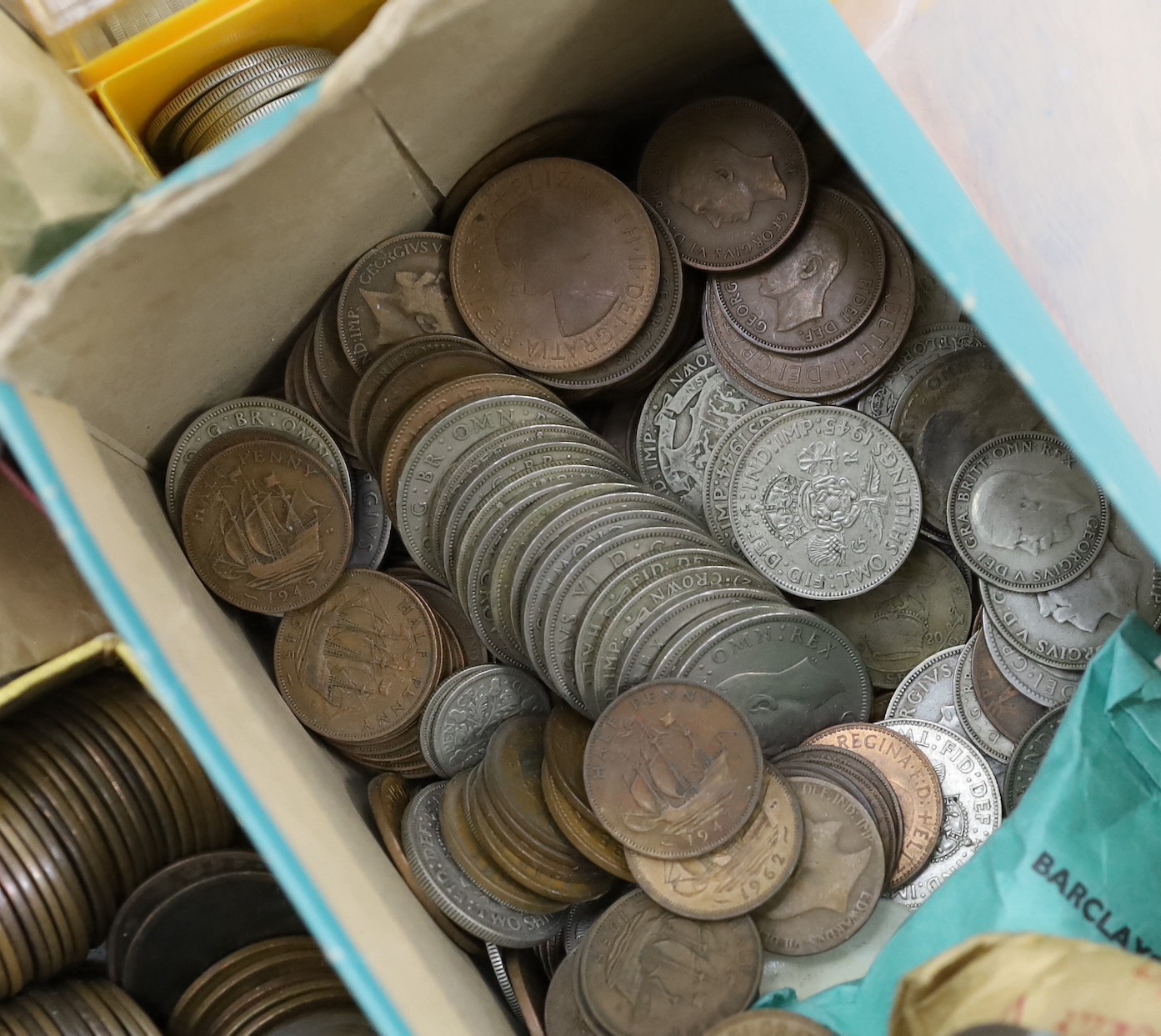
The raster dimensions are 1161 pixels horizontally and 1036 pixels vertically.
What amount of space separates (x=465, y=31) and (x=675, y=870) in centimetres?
92

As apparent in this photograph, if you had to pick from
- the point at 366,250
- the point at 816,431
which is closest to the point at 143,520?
the point at 366,250

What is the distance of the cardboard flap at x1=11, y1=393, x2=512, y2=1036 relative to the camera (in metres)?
0.86

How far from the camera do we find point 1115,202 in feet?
3.25

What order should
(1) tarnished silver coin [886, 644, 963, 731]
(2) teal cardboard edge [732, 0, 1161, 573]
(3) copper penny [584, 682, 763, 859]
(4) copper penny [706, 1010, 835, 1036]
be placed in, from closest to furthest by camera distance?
(2) teal cardboard edge [732, 0, 1161, 573] < (4) copper penny [706, 1010, 835, 1036] < (3) copper penny [584, 682, 763, 859] < (1) tarnished silver coin [886, 644, 963, 731]

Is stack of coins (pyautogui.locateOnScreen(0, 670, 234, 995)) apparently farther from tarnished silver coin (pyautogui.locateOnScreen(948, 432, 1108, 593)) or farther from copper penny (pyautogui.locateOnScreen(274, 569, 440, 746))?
tarnished silver coin (pyautogui.locateOnScreen(948, 432, 1108, 593))

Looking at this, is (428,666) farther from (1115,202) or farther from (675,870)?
(1115,202)

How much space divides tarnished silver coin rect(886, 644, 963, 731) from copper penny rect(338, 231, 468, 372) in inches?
30.2

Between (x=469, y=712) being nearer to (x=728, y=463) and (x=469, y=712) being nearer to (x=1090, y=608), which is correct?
(x=728, y=463)

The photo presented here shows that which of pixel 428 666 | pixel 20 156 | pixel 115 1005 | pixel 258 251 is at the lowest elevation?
pixel 115 1005

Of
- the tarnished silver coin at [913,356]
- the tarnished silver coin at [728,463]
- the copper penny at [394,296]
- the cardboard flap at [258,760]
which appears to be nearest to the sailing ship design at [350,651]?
the cardboard flap at [258,760]

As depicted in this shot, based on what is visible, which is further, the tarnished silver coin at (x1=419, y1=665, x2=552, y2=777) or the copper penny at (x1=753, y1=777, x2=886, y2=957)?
the tarnished silver coin at (x1=419, y1=665, x2=552, y2=777)

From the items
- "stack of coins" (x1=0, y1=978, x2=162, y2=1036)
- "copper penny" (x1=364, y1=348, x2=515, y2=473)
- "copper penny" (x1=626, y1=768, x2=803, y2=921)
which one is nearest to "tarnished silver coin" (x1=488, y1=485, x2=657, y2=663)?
"copper penny" (x1=364, y1=348, x2=515, y2=473)

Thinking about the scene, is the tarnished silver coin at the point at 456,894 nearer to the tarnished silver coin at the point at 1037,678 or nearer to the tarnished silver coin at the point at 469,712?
the tarnished silver coin at the point at 469,712

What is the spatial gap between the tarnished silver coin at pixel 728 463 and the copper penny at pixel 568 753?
0.31 meters
